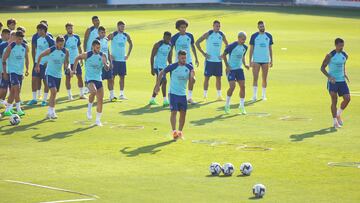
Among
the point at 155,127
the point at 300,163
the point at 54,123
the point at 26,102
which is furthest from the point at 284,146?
the point at 26,102

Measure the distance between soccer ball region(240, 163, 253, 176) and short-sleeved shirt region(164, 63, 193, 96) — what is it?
518cm

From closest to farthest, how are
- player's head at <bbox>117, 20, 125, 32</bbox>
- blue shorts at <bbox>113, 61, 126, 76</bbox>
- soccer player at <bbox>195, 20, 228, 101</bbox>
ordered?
soccer player at <bbox>195, 20, 228, 101</bbox> → player's head at <bbox>117, 20, 125, 32</bbox> → blue shorts at <bbox>113, 61, 126, 76</bbox>

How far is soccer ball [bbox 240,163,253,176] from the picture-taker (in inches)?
775

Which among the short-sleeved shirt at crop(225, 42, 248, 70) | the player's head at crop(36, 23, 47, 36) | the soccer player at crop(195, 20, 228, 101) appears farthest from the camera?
the soccer player at crop(195, 20, 228, 101)

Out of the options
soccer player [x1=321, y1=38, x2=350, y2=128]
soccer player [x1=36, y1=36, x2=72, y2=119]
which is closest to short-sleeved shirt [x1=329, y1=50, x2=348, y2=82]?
soccer player [x1=321, y1=38, x2=350, y2=128]

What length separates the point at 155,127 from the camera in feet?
85.8

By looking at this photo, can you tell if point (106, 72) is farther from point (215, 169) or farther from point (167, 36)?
point (215, 169)

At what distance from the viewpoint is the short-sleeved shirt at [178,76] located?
80.2 feet

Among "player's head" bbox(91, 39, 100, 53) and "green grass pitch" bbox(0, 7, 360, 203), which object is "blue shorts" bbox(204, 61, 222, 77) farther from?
"player's head" bbox(91, 39, 100, 53)

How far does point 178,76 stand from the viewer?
24.5 meters

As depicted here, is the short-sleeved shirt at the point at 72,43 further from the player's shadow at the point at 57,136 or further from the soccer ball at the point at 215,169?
the soccer ball at the point at 215,169

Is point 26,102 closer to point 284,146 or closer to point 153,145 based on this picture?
point 153,145

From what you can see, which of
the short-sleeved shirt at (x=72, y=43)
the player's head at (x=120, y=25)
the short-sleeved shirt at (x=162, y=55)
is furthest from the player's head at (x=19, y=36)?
the player's head at (x=120, y=25)

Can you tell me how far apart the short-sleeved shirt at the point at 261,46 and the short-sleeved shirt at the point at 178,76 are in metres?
8.14
